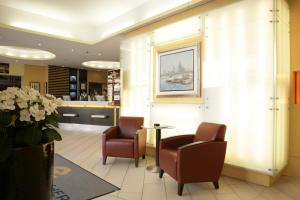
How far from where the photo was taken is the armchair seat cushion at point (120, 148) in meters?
4.06

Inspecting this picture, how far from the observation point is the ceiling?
16.8 ft

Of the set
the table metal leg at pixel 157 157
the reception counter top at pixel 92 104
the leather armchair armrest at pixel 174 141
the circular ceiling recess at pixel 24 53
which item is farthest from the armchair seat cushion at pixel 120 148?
the circular ceiling recess at pixel 24 53

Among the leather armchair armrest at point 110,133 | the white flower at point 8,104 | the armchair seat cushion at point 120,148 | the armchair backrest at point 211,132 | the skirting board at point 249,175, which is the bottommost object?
the skirting board at point 249,175

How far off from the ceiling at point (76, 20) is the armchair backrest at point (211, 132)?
2.25 metres

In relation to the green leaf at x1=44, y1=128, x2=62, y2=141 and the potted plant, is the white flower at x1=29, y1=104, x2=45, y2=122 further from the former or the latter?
the green leaf at x1=44, y1=128, x2=62, y2=141

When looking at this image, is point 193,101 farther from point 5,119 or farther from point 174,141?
point 5,119

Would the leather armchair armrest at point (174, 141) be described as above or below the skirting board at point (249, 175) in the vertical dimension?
above

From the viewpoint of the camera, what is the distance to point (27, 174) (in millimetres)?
1111

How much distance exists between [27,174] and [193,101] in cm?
336

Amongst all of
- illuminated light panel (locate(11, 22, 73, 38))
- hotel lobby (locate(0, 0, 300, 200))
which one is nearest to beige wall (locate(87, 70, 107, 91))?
illuminated light panel (locate(11, 22, 73, 38))

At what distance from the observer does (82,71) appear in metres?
13.8

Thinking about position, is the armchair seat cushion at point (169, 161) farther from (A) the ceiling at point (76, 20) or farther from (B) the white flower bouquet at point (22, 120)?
(A) the ceiling at point (76, 20)

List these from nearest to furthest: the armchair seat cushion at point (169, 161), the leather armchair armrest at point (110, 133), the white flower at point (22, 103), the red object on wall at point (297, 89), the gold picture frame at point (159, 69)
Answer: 1. the white flower at point (22, 103)
2. the armchair seat cushion at point (169, 161)
3. the red object on wall at point (297, 89)
4. the gold picture frame at point (159, 69)
5. the leather armchair armrest at point (110, 133)

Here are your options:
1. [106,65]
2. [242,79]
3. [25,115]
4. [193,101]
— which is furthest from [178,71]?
[106,65]
